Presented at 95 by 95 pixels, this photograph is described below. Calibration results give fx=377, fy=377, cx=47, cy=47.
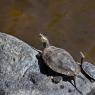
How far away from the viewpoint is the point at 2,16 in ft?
25.7

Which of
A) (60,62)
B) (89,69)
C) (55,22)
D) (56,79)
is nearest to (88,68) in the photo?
(89,69)

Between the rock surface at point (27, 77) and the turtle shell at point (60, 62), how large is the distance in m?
0.14

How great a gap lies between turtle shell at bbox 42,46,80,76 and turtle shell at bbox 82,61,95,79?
21cm

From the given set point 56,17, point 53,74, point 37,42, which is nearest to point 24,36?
point 37,42

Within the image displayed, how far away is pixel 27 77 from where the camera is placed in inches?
242

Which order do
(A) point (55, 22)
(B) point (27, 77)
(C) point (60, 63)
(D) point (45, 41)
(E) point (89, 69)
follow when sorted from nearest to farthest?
1. (B) point (27, 77)
2. (C) point (60, 63)
3. (E) point (89, 69)
4. (D) point (45, 41)
5. (A) point (55, 22)

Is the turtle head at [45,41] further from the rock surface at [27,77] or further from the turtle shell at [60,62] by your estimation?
the rock surface at [27,77]

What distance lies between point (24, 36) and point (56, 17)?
0.90 m

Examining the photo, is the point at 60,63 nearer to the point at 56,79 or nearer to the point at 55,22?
the point at 56,79

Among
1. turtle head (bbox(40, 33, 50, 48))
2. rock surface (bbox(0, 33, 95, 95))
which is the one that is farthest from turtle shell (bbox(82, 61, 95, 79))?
turtle head (bbox(40, 33, 50, 48))

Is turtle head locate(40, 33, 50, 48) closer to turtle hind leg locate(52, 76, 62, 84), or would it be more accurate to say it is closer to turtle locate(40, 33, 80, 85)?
turtle locate(40, 33, 80, 85)

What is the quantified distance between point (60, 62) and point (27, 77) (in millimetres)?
618

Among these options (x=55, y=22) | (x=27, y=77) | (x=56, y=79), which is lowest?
(x=27, y=77)

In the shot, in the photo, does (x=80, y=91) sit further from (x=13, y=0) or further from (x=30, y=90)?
(x=13, y=0)
